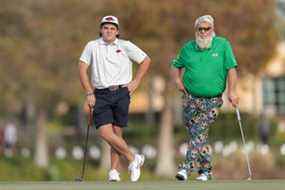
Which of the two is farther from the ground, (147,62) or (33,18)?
(33,18)

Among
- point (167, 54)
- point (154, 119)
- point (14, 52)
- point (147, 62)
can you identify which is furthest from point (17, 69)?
point (154, 119)

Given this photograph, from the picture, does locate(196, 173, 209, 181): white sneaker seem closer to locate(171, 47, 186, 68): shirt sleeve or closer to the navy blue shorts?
the navy blue shorts

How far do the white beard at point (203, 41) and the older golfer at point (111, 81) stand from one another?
2.51 ft

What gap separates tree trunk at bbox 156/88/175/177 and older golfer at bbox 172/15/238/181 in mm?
29822

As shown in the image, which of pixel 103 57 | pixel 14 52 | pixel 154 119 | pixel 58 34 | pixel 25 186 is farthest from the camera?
pixel 154 119

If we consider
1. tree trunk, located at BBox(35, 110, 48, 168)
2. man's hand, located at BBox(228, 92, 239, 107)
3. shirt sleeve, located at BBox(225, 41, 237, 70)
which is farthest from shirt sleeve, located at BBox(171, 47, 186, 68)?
tree trunk, located at BBox(35, 110, 48, 168)

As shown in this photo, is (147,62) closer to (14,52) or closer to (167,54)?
(14,52)

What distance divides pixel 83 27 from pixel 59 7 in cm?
111

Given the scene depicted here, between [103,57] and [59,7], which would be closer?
[103,57]

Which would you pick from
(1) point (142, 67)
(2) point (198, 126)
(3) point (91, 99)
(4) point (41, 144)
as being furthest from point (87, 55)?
(4) point (41, 144)

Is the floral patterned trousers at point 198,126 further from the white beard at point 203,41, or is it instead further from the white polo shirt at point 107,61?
the white polo shirt at point 107,61

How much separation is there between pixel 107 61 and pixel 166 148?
107ft

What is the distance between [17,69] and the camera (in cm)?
4375

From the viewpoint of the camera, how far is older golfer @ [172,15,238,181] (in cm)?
1628
